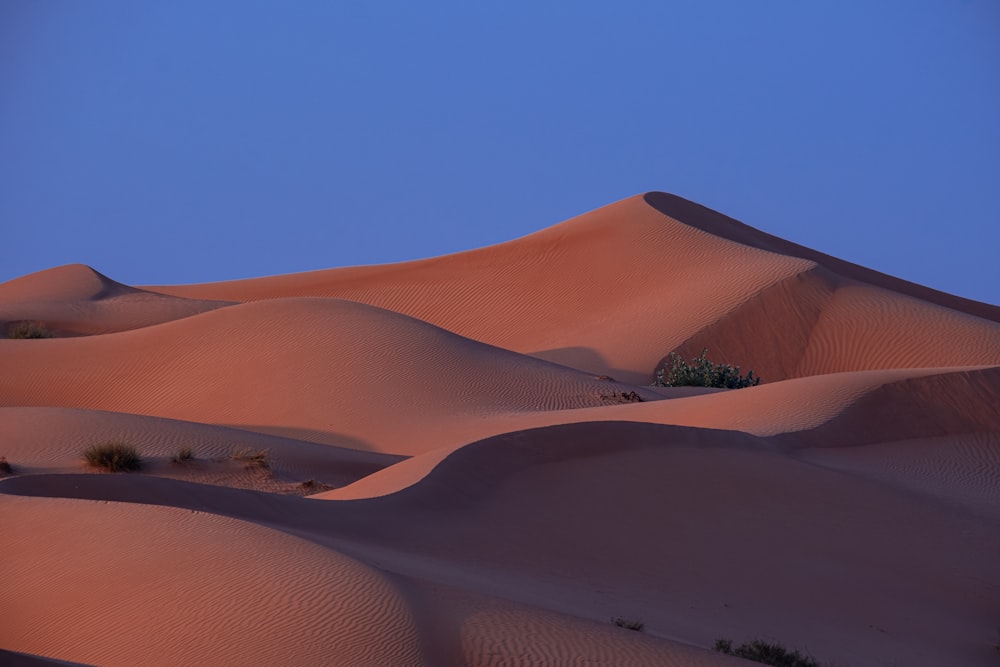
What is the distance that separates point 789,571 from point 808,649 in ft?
7.06

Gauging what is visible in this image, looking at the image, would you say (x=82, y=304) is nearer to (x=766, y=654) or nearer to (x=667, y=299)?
(x=667, y=299)

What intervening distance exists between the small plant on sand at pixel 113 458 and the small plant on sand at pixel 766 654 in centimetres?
910

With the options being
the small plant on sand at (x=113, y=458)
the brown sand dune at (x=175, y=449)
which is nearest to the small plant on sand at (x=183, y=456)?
the brown sand dune at (x=175, y=449)

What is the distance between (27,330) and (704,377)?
17624mm

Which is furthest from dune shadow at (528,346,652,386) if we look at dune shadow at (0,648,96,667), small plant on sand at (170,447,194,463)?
dune shadow at (0,648,96,667)

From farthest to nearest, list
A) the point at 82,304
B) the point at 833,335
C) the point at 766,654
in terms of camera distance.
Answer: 1. the point at 82,304
2. the point at 833,335
3. the point at 766,654

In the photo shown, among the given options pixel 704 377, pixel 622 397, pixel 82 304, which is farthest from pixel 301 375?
pixel 82 304

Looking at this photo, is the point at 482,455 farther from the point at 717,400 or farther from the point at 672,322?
the point at 672,322

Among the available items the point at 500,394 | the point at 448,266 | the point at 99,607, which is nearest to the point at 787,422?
the point at 500,394

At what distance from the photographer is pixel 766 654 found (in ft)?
26.3

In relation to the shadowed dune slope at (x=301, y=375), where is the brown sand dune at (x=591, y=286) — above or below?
above

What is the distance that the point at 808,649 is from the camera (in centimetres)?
894

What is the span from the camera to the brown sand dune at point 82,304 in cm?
3644

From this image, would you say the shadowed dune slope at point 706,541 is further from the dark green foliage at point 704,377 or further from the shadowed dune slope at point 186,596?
the dark green foliage at point 704,377
